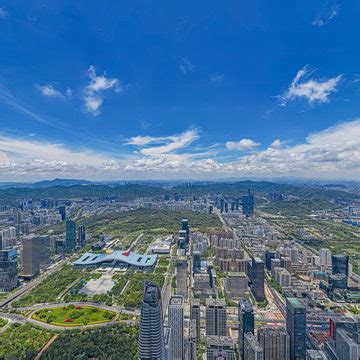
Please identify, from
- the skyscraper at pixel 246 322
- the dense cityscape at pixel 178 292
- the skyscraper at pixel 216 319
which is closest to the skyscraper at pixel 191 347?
the dense cityscape at pixel 178 292

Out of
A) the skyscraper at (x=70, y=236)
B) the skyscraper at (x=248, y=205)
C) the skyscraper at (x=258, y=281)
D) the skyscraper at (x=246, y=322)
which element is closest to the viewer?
the skyscraper at (x=246, y=322)

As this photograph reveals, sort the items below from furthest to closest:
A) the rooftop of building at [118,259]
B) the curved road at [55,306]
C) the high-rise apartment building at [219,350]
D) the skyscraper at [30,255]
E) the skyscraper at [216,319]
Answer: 1. the rooftop of building at [118,259]
2. the skyscraper at [30,255]
3. the curved road at [55,306]
4. the skyscraper at [216,319]
5. the high-rise apartment building at [219,350]

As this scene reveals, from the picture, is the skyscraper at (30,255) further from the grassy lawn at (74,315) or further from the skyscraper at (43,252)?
the grassy lawn at (74,315)

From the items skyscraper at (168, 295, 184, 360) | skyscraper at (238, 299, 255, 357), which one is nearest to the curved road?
skyscraper at (168, 295, 184, 360)

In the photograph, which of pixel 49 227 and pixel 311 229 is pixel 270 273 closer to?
pixel 311 229

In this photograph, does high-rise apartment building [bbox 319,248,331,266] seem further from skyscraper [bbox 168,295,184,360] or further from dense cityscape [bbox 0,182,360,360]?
skyscraper [bbox 168,295,184,360]

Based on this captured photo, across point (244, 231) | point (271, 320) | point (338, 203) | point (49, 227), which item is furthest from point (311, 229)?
point (49, 227)
